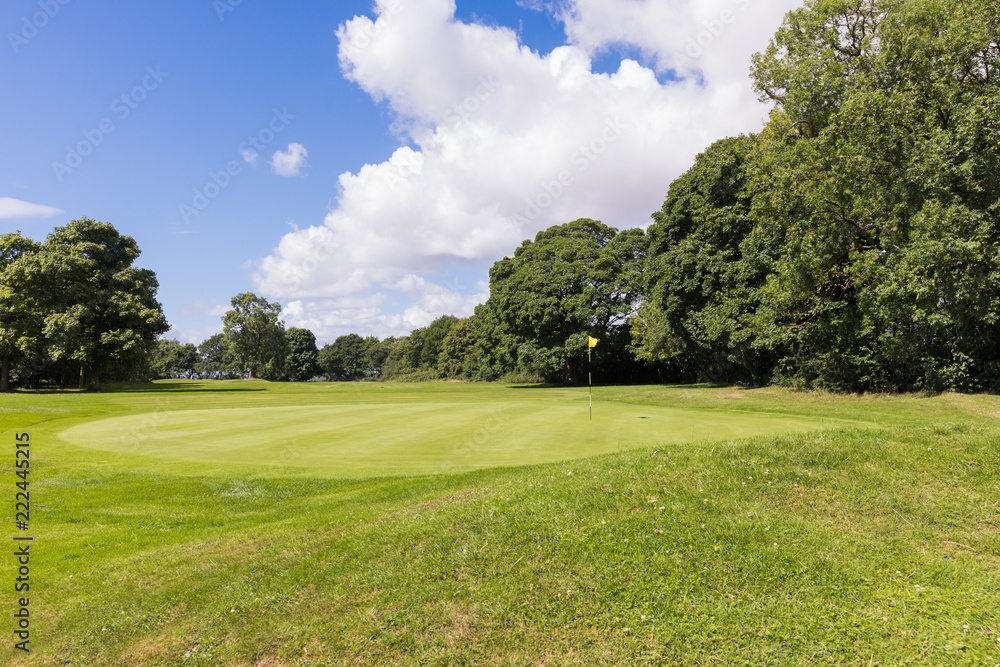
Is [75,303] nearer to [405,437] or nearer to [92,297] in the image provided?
[92,297]

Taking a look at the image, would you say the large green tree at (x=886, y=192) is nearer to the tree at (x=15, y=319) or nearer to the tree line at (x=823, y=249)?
the tree line at (x=823, y=249)

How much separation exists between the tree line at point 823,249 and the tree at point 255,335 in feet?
119

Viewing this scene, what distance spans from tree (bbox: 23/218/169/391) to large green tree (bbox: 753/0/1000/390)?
177 ft

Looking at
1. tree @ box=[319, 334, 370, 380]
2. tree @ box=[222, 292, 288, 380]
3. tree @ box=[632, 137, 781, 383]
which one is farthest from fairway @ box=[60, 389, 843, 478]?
tree @ box=[319, 334, 370, 380]

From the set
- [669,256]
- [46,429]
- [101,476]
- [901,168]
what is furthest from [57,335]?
[901,168]

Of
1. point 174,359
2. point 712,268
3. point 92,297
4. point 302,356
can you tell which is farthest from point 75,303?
point 174,359

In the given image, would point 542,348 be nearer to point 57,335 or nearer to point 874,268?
point 874,268

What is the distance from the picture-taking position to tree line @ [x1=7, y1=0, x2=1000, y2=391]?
21.5 meters

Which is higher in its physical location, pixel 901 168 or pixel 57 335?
pixel 901 168

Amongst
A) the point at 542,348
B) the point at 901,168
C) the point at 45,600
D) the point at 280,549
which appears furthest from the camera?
the point at 542,348

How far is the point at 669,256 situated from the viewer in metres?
39.8

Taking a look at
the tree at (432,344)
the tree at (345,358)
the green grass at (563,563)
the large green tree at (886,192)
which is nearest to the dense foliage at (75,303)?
the green grass at (563,563)

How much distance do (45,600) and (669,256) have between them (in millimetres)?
40010

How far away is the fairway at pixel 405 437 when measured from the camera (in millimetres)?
12836
